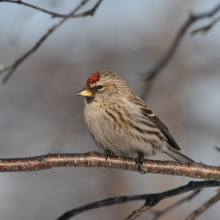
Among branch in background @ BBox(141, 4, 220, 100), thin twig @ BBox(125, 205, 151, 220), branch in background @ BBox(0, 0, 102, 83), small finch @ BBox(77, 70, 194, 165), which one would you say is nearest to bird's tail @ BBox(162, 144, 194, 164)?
small finch @ BBox(77, 70, 194, 165)

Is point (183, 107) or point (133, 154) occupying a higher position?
point (183, 107)

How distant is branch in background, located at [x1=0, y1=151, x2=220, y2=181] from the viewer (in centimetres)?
311

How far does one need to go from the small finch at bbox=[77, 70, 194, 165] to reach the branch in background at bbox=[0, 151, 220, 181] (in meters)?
0.14

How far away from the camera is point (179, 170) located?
11.3 feet

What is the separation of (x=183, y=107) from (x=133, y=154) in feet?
14.6

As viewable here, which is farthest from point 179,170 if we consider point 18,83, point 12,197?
point 18,83

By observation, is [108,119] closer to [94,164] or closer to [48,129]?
[94,164]

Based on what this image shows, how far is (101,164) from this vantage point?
3.48 metres

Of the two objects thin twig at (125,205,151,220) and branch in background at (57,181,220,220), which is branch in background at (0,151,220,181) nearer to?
branch in background at (57,181,220,220)

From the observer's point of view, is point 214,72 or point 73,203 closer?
point 73,203

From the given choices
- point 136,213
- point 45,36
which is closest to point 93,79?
point 45,36

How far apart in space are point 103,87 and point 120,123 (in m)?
0.61

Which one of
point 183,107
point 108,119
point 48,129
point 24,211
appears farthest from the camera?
point 183,107

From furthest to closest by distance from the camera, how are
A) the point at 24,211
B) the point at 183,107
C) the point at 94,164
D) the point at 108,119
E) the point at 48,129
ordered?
the point at 183,107, the point at 48,129, the point at 24,211, the point at 108,119, the point at 94,164
